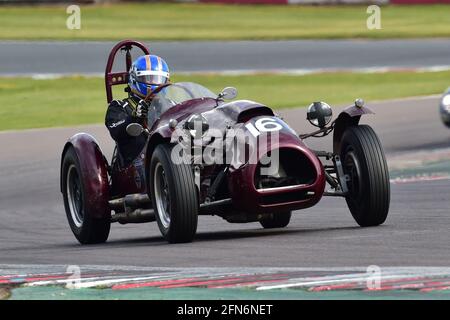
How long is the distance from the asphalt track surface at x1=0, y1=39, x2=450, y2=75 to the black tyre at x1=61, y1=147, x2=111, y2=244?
15.8m

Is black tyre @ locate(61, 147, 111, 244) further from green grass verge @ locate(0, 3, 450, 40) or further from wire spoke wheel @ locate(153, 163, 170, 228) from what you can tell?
green grass verge @ locate(0, 3, 450, 40)

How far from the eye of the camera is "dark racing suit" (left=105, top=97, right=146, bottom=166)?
10.5 m

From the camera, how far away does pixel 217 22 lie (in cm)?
3494

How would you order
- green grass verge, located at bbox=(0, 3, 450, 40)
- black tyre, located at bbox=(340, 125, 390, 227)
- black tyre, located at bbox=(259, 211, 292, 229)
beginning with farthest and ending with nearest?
green grass verge, located at bbox=(0, 3, 450, 40)
black tyre, located at bbox=(259, 211, 292, 229)
black tyre, located at bbox=(340, 125, 390, 227)

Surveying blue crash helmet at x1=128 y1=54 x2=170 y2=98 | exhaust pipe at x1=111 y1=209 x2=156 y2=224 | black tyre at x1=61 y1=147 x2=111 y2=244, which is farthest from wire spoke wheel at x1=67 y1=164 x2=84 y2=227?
blue crash helmet at x1=128 y1=54 x2=170 y2=98

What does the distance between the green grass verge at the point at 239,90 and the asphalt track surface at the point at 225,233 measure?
313cm

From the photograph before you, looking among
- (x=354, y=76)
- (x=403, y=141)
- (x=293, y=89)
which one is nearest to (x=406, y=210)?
(x=403, y=141)

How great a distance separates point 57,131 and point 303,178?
8905 millimetres

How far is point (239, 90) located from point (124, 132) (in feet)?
44.4

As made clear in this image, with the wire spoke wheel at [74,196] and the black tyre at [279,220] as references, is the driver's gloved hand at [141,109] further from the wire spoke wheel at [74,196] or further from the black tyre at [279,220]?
the black tyre at [279,220]

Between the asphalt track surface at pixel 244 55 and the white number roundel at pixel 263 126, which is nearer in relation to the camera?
the white number roundel at pixel 263 126

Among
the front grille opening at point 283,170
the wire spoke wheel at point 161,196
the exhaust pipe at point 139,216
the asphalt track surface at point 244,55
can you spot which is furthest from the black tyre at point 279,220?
the asphalt track surface at point 244,55

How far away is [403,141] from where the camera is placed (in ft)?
57.7

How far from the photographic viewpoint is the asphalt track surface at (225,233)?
26.6 ft
